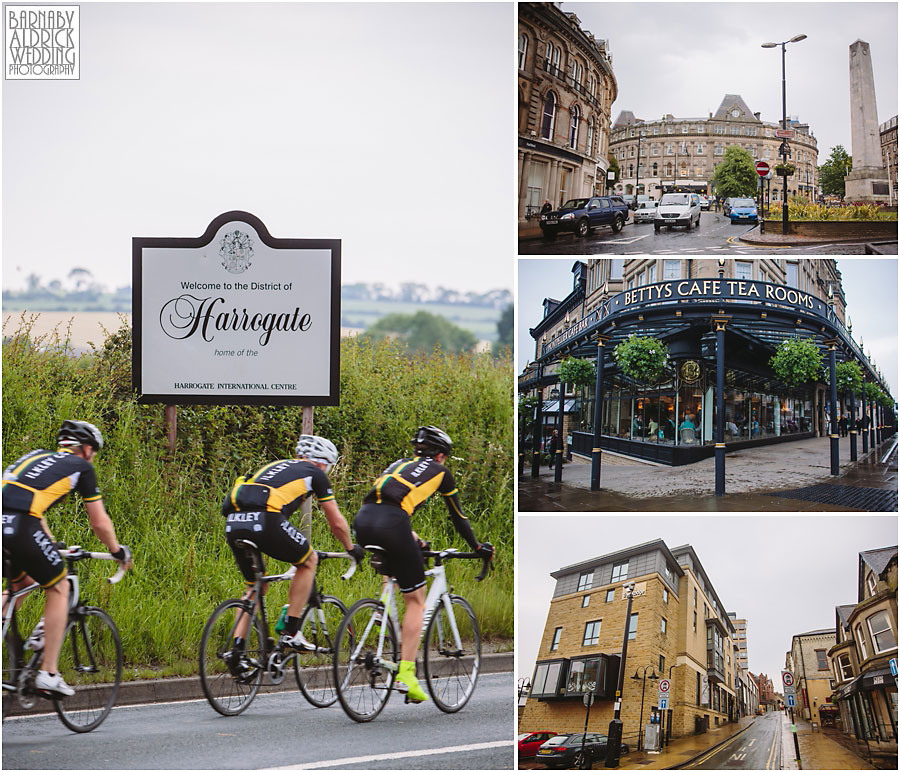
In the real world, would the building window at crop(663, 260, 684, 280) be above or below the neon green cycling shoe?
above

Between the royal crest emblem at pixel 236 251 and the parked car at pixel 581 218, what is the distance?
1377 mm

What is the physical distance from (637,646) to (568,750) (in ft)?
1.82

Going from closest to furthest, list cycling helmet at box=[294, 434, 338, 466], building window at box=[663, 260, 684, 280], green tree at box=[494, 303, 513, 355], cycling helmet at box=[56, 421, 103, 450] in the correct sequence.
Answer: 1. cycling helmet at box=[56, 421, 103, 450]
2. cycling helmet at box=[294, 434, 338, 466]
3. building window at box=[663, 260, 684, 280]
4. green tree at box=[494, 303, 513, 355]

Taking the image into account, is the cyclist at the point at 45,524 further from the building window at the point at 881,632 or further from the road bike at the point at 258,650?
Answer: the building window at the point at 881,632

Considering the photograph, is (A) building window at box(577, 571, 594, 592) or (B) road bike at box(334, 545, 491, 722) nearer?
(B) road bike at box(334, 545, 491, 722)

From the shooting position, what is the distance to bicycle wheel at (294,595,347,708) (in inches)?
151

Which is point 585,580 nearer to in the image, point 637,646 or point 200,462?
point 637,646

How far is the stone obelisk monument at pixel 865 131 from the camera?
13.4 feet

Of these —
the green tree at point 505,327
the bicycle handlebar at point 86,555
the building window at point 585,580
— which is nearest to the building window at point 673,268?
the building window at point 585,580

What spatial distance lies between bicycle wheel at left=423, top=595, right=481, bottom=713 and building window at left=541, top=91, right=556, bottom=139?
2.20 m

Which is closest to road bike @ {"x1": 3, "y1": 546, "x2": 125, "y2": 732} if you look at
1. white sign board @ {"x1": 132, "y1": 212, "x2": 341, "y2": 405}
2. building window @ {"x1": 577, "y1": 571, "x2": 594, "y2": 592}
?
white sign board @ {"x1": 132, "y1": 212, "x2": 341, "y2": 405}

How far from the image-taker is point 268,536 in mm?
3775

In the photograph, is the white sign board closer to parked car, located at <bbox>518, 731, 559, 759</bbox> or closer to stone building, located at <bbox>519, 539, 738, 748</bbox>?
stone building, located at <bbox>519, 539, 738, 748</bbox>

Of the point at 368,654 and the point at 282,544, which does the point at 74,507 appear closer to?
the point at 282,544
